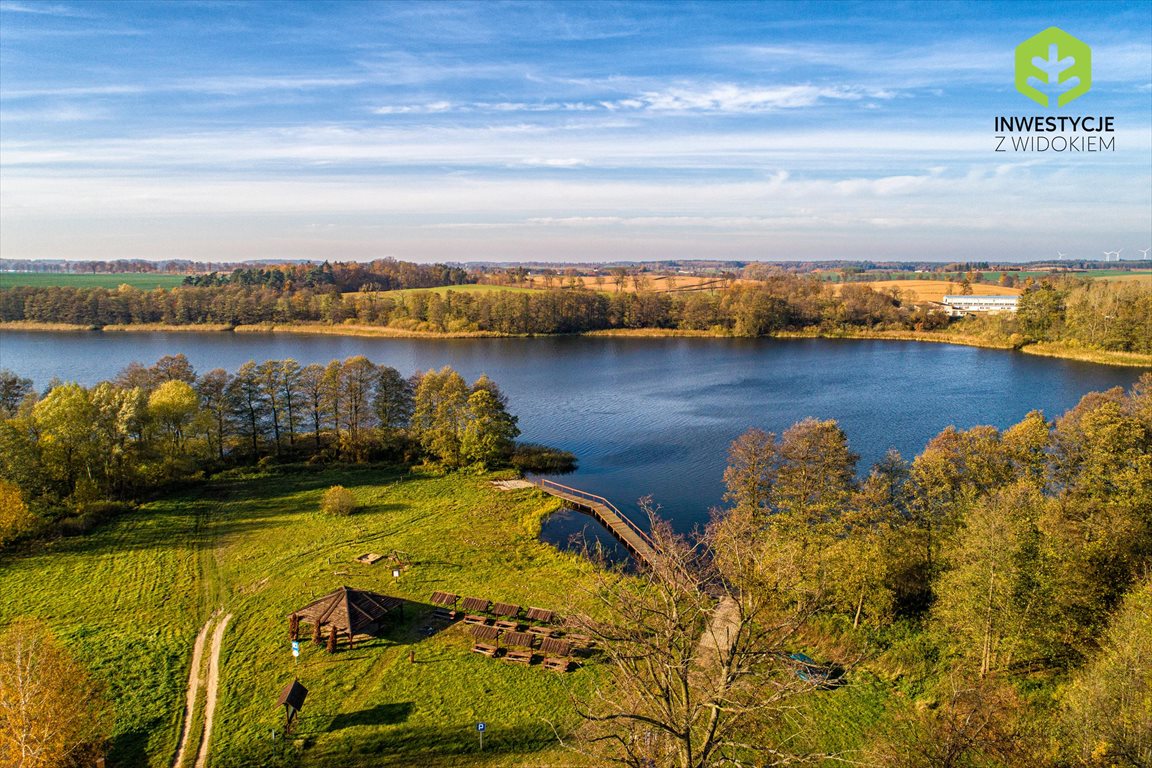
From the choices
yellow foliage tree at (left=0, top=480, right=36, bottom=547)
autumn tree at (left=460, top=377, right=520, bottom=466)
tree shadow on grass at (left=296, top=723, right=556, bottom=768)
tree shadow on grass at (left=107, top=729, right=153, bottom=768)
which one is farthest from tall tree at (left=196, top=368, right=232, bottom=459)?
tree shadow on grass at (left=296, top=723, right=556, bottom=768)

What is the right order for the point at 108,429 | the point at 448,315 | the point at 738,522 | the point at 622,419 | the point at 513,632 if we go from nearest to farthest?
the point at 513,632, the point at 738,522, the point at 108,429, the point at 622,419, the point at 448,315

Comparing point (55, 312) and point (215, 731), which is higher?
point (55, 312)

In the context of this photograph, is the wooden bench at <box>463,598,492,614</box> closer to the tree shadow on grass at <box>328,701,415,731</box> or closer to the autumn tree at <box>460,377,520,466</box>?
the tree shadow on grass at <box>328,701,415,731</box>

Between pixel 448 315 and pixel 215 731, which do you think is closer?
pixel 215 731

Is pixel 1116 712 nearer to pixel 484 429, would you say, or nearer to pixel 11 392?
pixel 484 429

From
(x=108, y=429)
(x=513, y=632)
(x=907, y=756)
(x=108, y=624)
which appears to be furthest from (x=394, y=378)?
(x=907, y=756)

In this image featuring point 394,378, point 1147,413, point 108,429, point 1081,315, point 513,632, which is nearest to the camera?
point 513,632

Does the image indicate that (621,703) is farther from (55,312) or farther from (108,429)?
(55,312)

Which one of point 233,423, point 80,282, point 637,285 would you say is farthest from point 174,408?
point 80,282
